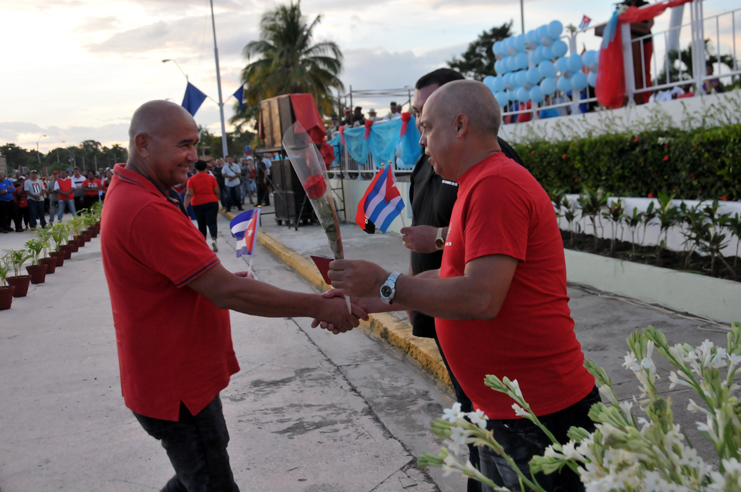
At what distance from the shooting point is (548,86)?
1008cm

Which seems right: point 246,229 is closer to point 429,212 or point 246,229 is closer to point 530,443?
point 429,212

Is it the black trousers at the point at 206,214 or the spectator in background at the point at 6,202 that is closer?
the black trousers at the point at 206,214

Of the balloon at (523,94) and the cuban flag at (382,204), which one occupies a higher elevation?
the balloon at (523,94)

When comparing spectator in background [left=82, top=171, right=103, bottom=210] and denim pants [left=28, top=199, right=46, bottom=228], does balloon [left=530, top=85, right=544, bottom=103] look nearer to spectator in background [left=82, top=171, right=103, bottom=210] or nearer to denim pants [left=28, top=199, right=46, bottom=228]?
denim pants [left=28, top=199, right=46, bottom=228]

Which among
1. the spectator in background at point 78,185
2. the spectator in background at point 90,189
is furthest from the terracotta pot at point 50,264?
the spectator in background at point 90,189

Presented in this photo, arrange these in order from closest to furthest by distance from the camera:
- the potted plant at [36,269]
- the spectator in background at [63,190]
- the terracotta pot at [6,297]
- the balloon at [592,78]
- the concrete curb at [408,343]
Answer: the concrete curb at [408,343] → the terracotta pot at [6,297] → the balloon at [592,78] → the potted plant at [36,269] → the spectator in background at [63,190]

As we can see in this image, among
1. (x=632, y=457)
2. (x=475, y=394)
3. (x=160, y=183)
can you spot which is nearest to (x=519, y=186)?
(x=475, y=394)

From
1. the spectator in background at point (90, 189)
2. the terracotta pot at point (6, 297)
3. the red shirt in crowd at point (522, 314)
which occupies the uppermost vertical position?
the spectator in background at point (90, 189)

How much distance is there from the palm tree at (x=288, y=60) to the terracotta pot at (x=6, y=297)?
1132 inches

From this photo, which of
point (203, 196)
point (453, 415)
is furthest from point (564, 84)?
point (453, 415)

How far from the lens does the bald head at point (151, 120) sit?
2291 millimetres

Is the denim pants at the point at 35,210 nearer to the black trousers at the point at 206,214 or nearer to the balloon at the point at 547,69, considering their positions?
the black trousers at the point at 206,214

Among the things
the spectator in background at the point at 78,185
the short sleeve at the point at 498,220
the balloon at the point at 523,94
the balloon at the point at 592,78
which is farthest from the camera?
→ the spectator in background at the point at 78,185

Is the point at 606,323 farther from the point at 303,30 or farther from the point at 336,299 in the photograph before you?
the point at 303,30
